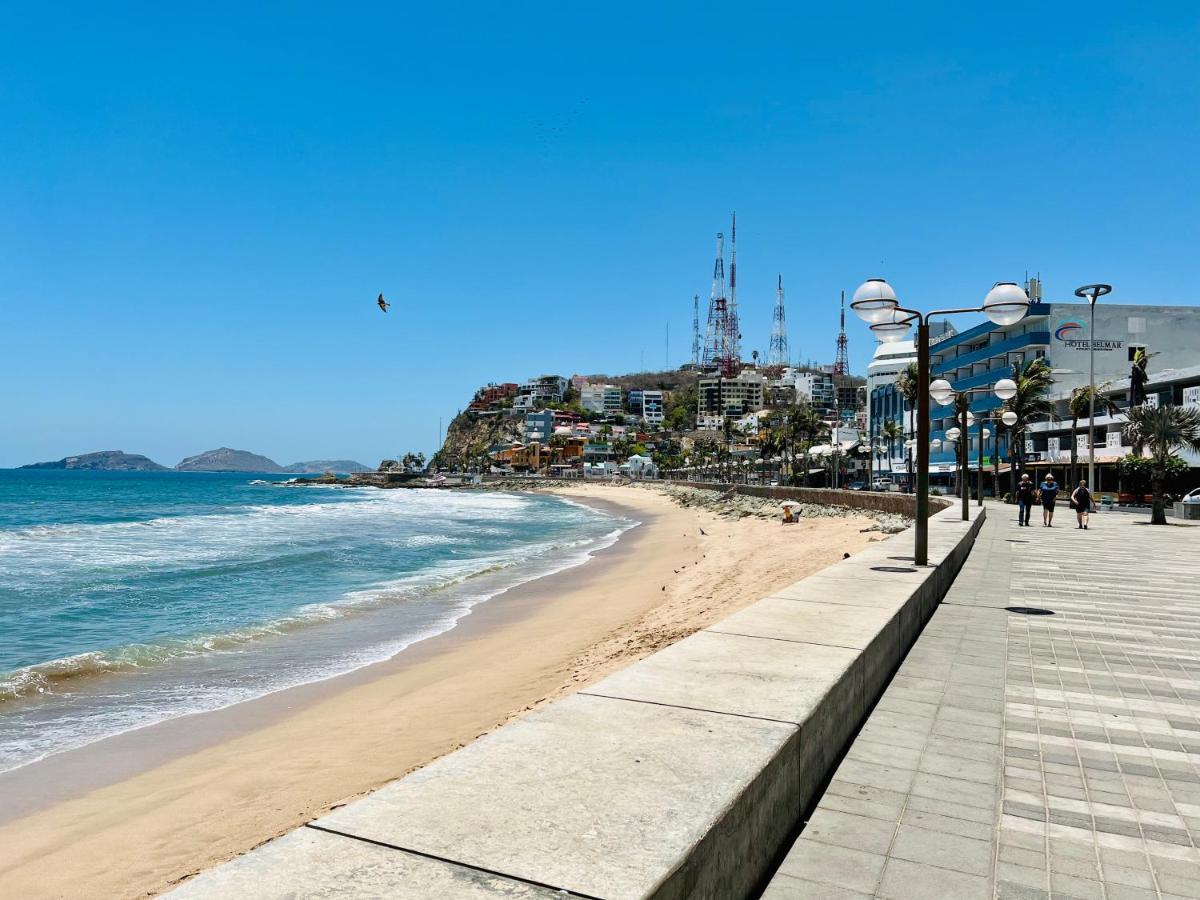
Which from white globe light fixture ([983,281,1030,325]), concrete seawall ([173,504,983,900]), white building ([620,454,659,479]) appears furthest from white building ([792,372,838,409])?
concrete seawall ([173,504,983,900])

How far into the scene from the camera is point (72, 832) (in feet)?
19.0

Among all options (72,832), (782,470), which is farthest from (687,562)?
(782,470)

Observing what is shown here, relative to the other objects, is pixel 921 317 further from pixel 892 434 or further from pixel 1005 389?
pixel 892 434

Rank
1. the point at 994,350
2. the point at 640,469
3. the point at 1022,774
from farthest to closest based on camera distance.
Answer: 1. the point at 640,469
2. the point at 994,350
3. the point at 1022,774

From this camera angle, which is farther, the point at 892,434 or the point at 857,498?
the point at 892,434

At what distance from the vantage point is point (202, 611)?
1562 cm

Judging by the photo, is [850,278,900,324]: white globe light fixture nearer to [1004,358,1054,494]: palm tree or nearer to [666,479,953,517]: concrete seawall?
[666,479,953,517]: concrete seawall

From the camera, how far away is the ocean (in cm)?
952

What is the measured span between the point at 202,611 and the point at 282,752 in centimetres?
950

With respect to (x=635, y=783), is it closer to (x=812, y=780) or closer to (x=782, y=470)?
(x=812, y=780)

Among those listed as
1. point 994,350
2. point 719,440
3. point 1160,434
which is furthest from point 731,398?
→ point 1160,434

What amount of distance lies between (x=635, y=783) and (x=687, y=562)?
22818 millimetres

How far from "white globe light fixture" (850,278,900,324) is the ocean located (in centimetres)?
805

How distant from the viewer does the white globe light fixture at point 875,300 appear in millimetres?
9148
